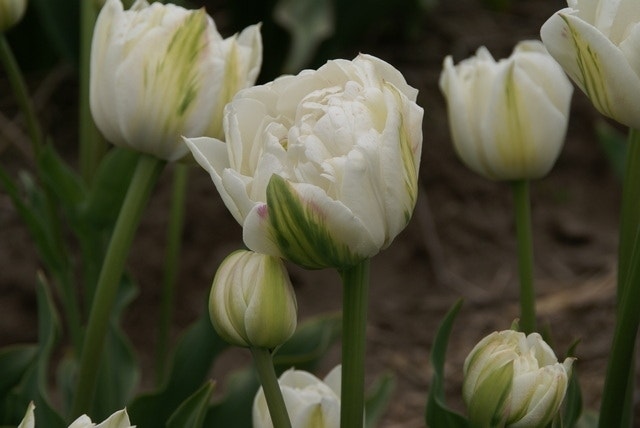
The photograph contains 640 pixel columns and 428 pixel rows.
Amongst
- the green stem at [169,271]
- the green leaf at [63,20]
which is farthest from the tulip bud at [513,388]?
the green leaf at [63,20]

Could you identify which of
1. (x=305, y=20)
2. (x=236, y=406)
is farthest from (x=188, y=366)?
(x=305, y=20)

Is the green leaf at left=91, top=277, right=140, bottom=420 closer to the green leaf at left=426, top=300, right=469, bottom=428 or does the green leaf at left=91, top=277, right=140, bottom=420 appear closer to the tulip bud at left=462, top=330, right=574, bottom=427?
the green leaf at left=426, top=300, right=469, bottom=428

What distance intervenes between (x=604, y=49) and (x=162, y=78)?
1.00 ft

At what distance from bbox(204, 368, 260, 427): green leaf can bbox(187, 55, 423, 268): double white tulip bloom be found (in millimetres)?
508

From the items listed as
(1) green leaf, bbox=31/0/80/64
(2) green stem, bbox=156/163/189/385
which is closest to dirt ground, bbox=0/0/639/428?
(1) green leaf, bbox=31/0/80/64

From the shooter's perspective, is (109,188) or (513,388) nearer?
(513,388)

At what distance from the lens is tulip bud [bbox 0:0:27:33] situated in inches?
39.3

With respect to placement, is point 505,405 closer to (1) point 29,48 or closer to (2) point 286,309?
(2) point 286,309

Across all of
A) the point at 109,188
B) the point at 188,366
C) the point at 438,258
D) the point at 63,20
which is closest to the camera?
the point at 109,188

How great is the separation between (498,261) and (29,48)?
93cm

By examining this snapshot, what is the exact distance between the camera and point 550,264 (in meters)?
2.05

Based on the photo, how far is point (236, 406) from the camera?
1.14 meters

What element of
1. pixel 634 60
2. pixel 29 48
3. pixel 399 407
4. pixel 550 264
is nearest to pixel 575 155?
pixel 550 264

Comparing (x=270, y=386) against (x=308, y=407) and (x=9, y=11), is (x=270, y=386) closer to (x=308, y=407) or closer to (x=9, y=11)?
A: (x=308, y=407)
